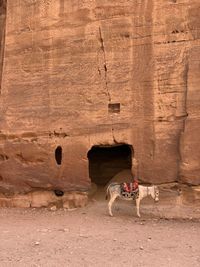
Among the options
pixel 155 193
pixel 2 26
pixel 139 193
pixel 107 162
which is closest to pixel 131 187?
pixel 139 193

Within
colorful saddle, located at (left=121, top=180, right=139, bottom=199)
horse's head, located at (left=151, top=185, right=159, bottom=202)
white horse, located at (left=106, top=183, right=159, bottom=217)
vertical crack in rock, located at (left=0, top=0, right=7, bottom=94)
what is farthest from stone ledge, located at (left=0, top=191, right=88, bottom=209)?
vertical crack in rock, located at (left=0, top=0, right=7, bottom=94)

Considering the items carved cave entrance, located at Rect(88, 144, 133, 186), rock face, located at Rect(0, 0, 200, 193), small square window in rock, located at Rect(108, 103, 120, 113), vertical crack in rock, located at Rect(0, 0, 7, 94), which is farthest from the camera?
carved cave entrance, located at Rect(88, 144, 133, 186)

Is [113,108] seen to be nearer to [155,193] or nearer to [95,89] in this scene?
[95,89]

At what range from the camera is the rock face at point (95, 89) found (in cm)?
1040

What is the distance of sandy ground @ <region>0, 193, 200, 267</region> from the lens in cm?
754

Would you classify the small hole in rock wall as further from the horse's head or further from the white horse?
the horse's head

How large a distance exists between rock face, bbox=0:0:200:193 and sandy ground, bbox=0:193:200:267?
2.93 feet

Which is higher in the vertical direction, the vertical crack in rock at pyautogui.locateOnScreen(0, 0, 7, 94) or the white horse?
the vertical crack in rock at pyautogui.locateOnScreen(0, 0, 7, 94)

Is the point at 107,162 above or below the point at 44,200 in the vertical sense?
above

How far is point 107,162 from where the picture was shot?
13469mm

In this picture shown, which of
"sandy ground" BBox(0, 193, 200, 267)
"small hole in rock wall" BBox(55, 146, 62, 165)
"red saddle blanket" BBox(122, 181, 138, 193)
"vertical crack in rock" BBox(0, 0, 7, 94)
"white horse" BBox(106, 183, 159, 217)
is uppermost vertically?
"vertical crack in rock" BBox(0, 0, 7, 94)

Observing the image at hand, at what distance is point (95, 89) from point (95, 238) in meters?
3.64

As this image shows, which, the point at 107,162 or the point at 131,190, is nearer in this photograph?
the point at 131,190

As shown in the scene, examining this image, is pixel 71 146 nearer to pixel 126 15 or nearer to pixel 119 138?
pixel 119 138
